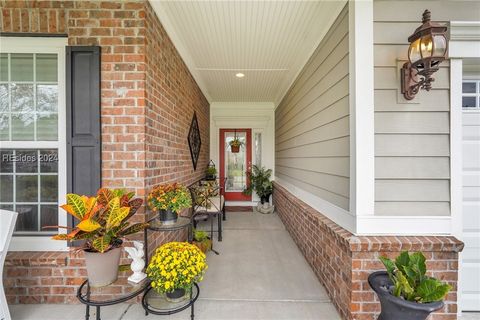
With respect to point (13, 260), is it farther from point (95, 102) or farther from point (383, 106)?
point (383, 106)

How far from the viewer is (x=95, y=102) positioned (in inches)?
72.6

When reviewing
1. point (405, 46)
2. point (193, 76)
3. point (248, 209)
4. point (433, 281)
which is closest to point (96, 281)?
point (433, 281)

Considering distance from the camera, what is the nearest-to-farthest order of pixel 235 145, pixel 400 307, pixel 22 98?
pixel 400 307 → pixel 22 98 → pixel 235 145

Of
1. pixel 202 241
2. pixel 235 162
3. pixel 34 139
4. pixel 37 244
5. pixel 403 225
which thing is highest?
pixel 34 139

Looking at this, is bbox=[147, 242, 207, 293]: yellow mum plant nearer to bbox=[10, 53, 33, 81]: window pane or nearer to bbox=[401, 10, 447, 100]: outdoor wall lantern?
bbox=[10, 53, 33, 81]: window pane

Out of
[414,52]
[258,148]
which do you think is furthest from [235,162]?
[414,52]

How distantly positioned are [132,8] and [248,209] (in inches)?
173

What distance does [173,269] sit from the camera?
1.58 meters

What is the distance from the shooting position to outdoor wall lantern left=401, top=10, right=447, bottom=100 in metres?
1.37

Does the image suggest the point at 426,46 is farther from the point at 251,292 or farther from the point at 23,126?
the point at 23,126

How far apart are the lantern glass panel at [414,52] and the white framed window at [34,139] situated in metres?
2.70

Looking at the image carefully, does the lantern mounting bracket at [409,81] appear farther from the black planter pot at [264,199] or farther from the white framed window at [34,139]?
the black planter pot at [264,199]

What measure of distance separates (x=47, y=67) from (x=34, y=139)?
0.64 m

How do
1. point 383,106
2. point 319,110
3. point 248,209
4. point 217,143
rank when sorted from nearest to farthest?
point 383,106, point 319,110, point 248,209, point 217,143
